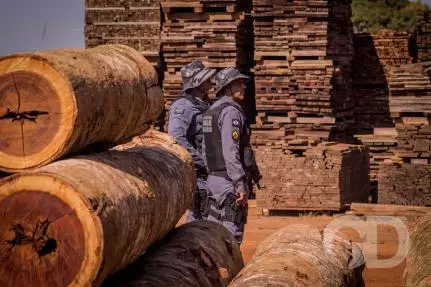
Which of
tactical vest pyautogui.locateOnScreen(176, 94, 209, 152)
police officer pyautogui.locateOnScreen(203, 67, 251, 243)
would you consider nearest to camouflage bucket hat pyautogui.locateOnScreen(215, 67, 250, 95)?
police officer pyautogui.locateOnScreen(203, 67, 251, 243)

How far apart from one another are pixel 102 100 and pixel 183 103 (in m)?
4.86

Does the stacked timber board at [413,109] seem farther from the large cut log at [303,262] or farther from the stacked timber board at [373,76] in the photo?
the large cut log at [303,262]

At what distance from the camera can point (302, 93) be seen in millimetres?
16672

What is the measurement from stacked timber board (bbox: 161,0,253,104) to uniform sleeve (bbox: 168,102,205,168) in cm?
598

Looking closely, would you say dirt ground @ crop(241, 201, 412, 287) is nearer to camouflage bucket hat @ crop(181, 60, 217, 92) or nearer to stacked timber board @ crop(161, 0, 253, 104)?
camouflage bucket hat @ crop(181, 60, 217, 92)

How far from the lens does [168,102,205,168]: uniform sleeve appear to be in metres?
10.9

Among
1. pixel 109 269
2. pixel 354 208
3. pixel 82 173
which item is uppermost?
pixel 82 173

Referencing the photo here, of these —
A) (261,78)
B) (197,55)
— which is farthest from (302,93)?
(197,55)

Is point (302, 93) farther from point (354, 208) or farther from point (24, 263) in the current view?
point (24, 263)

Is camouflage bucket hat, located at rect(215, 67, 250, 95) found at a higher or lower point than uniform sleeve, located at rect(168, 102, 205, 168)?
higher

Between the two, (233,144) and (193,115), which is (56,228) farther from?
(193,115)

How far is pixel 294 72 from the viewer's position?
1669cm

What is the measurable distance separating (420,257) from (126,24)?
11.0 m

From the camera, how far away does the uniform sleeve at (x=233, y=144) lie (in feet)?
33.0
